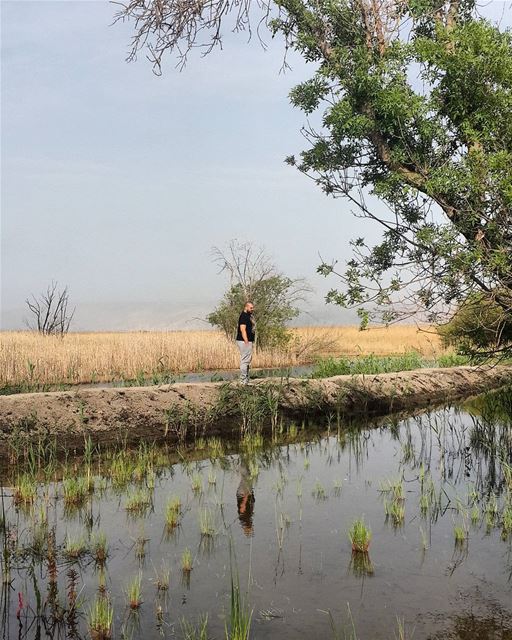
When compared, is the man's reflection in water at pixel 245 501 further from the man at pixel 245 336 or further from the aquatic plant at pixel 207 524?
the man at pixel 245 336

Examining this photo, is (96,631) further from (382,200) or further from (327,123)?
(327,123)

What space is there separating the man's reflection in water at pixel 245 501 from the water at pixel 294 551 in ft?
0.07

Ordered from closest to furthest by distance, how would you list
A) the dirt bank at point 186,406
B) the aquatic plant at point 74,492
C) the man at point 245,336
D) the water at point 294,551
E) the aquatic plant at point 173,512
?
the water at point 294,551 < the aquatic plant at point 173,512 < the aquatic plant at point 74,492 < the dirt bank at point 186,406 < the man at point 245,336

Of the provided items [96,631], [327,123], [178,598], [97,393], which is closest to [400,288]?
[327,123]

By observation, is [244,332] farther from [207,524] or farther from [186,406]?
[207,524]

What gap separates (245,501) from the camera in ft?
25.1

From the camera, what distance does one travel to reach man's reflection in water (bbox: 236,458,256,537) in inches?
264

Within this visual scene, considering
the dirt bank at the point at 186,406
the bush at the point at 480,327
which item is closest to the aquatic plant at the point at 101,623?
the dirt bank at the point at 186,406

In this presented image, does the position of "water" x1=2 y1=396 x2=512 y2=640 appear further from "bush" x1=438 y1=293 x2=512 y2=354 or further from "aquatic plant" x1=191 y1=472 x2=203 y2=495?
"bush" x1=438 y1=293 x2=512 y2=354

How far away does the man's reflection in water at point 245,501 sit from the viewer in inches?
264

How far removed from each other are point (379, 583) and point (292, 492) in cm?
282

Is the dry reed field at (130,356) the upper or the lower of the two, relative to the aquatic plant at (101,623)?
upper

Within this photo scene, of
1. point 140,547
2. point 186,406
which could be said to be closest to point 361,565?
point 140,547


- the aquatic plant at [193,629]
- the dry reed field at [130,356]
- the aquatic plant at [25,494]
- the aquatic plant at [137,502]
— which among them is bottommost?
the aquatic plant at [193,629]
